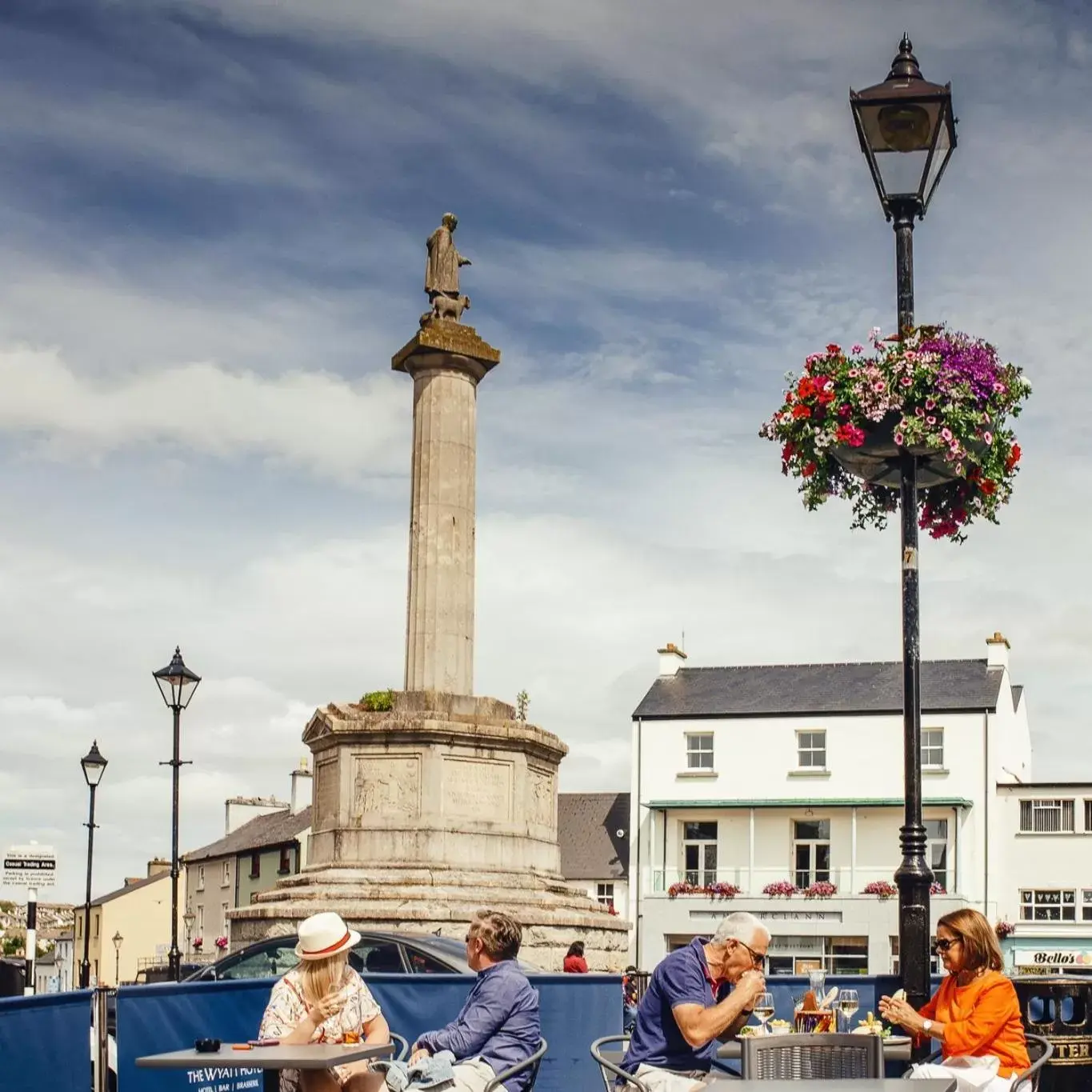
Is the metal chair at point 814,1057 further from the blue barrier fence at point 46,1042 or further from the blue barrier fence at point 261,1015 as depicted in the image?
the blue barrier fence at point 46,1042

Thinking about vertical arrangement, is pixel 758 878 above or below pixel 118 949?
above

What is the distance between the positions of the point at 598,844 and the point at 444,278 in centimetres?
4109

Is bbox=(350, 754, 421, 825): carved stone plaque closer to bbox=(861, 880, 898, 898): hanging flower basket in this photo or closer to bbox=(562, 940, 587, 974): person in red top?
bbox=(562, 940, 587, 974): person in red top

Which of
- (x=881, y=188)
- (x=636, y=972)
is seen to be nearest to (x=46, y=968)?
(x=636, y=972)

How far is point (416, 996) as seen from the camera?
1305 centimetres

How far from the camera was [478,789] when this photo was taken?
22312mm

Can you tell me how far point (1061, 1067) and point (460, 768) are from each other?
11.3m

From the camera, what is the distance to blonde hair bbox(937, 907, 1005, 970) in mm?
8469

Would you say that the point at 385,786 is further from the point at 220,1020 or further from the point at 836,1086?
the point at 836,1086

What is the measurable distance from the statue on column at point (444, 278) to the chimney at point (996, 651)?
38044mm

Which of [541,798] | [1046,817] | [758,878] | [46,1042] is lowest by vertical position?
[758,878]

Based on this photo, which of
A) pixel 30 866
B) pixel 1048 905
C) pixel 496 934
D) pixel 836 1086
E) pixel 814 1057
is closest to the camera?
pixel 836 1086

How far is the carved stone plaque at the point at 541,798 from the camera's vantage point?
23.3 metres

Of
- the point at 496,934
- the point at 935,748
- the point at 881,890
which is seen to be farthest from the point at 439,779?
the point at 935,748
